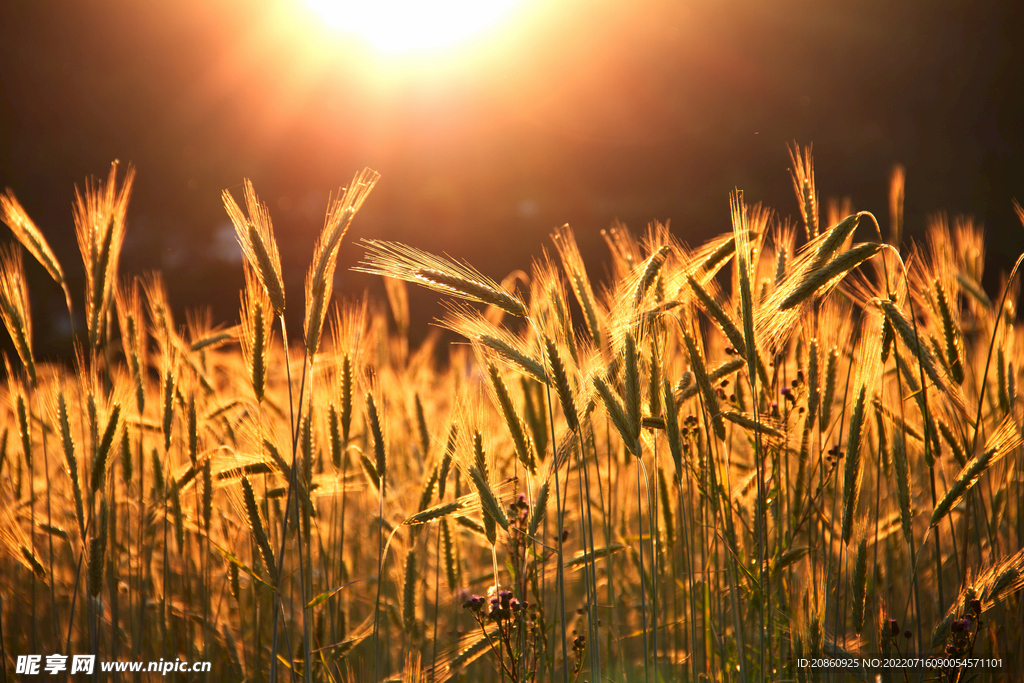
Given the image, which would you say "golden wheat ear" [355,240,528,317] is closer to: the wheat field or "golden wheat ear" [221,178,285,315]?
the wheat field

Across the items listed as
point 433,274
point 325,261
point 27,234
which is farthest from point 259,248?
point 27,234

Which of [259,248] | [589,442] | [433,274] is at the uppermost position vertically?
[259,248]

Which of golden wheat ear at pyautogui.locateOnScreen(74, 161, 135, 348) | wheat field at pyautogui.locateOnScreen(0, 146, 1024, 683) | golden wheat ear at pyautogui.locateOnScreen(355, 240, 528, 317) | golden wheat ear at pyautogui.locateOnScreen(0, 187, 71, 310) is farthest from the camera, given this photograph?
golden wheat ear at pyautogui.locateOnScreen(0, 187, 71, 310)

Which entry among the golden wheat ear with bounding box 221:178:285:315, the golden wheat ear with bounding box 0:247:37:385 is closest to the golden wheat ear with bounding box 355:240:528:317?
the golden wheat ear with bounding box 221:178:285:315

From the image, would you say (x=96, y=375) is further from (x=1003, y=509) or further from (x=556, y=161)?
(x=556, y=161)

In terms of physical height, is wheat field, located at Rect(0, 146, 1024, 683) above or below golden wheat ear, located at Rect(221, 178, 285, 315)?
below

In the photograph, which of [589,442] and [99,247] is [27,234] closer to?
[99,247]

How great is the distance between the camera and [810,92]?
671 inches

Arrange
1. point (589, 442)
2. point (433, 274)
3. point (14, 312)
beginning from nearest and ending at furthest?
point (433, 274)
point (14, 312)
point (589, 442)

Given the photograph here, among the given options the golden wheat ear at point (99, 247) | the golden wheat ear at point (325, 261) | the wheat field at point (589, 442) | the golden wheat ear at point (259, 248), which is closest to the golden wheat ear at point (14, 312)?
the wheat field at point (589, 442)

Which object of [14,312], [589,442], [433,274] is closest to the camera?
[433,274]

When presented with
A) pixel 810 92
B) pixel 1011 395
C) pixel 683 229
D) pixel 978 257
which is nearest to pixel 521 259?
pixel 683 229

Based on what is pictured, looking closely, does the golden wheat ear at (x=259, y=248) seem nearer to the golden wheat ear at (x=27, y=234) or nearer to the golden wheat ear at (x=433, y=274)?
the golden wheat ear at (x=433, y=274)

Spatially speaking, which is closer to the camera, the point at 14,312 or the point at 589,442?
the point at 14,312
